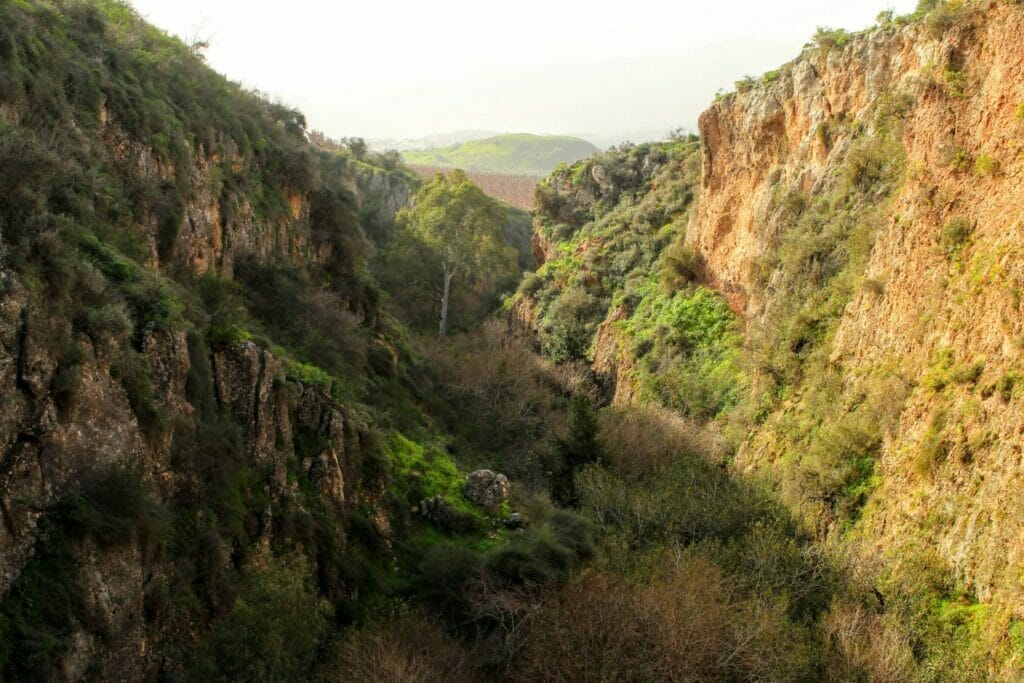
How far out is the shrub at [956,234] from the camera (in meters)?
17.8

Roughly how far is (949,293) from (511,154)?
15561 centimetres

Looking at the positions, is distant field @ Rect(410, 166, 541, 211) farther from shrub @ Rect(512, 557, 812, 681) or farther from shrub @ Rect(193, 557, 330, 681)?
shrub @ Rect(193, 557, 330, 681)

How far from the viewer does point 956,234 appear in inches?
706

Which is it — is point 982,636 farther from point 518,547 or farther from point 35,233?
point 35,233

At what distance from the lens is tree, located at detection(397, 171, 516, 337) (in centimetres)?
3994

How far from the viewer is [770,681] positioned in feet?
39.5

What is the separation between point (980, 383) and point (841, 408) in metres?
4.62

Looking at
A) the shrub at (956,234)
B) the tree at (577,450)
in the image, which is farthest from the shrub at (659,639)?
the shrub at (956,234)

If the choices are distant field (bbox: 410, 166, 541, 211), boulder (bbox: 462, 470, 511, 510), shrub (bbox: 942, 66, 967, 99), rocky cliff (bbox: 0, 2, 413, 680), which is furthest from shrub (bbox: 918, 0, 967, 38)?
distant field (bbox: 410, 166, 541, 211)

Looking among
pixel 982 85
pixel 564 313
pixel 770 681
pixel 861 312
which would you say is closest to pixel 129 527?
pixel 770 681

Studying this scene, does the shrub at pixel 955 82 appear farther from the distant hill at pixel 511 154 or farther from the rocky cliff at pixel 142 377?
the distant hill at pixel 511 154

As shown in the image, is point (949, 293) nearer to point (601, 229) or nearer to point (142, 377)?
point (142, 377)

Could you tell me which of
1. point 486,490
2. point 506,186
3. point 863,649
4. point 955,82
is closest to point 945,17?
point 955,82

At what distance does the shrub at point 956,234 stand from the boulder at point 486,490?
502 inches
